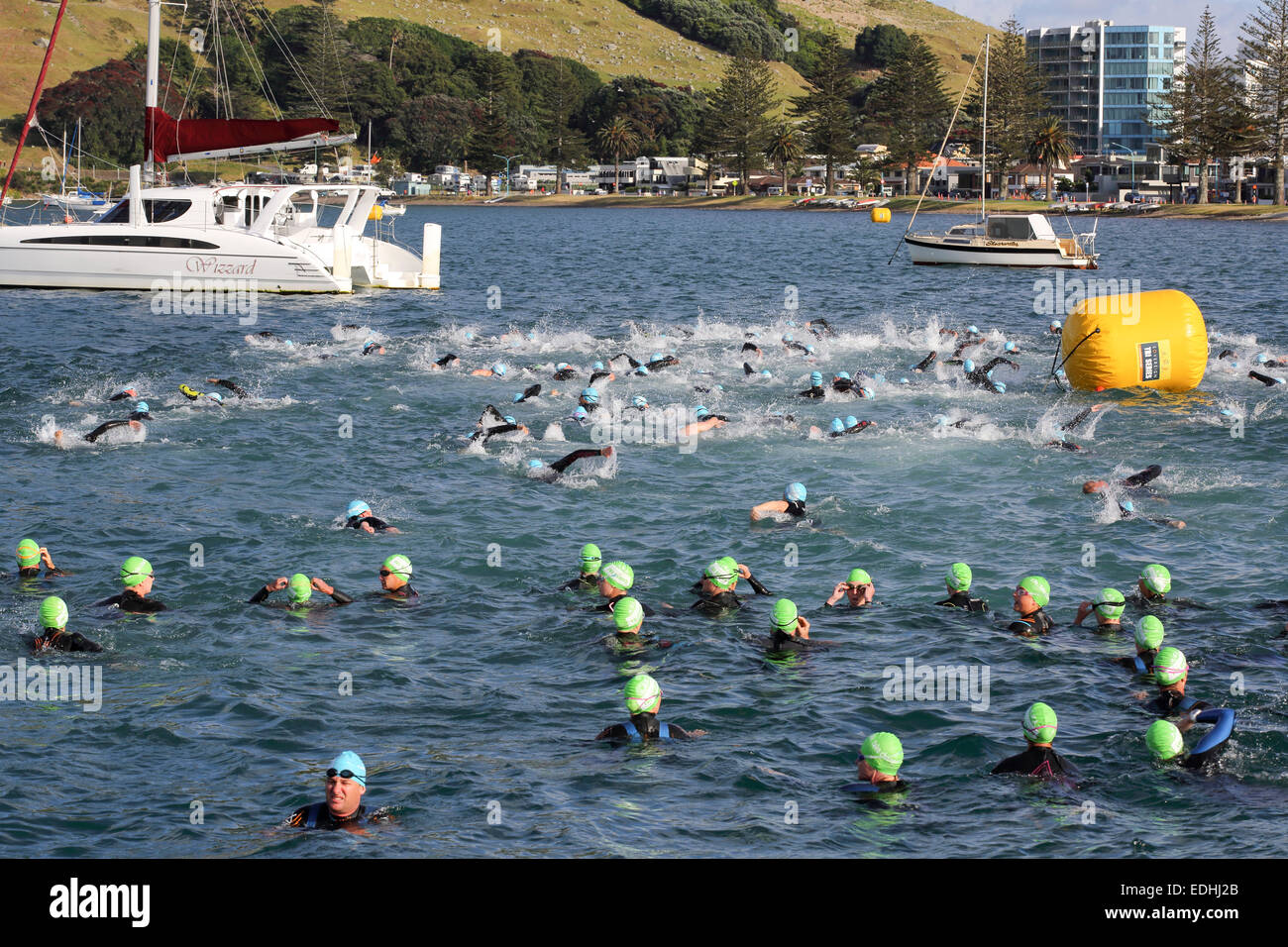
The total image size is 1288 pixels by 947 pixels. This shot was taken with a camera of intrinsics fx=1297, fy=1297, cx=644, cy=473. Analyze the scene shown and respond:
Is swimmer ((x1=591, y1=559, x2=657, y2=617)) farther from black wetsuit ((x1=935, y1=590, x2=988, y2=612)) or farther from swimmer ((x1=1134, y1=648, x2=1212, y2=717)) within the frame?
swimmer ((x1=1134, y1=648, x2=1212, y2=717))

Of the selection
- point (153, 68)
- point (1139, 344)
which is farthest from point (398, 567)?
point (153, 68)

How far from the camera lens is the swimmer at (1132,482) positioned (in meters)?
19.8

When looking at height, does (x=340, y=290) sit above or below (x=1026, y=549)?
above

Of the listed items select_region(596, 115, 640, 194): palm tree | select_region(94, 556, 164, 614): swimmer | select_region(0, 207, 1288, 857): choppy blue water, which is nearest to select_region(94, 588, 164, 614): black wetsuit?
select_region(94, 556, 164, 614): swimmer

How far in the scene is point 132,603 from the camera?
15000 mm

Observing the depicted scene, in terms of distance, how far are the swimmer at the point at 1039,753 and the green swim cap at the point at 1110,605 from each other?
3.65 metres

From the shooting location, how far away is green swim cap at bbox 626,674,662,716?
11766 millimetres

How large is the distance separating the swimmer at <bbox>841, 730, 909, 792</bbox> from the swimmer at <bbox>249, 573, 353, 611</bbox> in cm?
716

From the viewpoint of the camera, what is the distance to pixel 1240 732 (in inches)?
465

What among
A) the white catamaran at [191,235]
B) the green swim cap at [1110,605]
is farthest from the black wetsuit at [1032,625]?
the white catamaran at [191,235]
